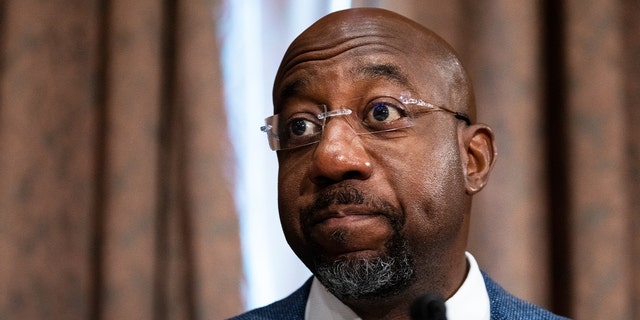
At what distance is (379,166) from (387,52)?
7.1 inches

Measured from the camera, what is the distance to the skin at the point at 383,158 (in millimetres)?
1135

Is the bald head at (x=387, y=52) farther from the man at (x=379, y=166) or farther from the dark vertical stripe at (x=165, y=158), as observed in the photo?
the dark vertical stripe at (x=165, y=158)

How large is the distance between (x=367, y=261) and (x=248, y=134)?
2.53 ft

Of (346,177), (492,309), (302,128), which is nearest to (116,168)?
(302,128)

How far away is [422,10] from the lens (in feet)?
6.04

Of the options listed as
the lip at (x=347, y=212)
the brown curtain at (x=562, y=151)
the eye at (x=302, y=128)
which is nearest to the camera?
the lip at (x=347, y=212)

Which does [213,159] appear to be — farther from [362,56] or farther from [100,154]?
[362,56]

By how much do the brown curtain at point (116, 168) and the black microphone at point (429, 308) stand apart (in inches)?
35.7

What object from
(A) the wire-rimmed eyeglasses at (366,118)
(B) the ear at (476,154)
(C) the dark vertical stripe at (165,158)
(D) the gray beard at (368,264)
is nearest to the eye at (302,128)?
(A) the wire-rimmed eyeglasses at (366,118)

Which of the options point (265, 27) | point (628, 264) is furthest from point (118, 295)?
point (628, 264)

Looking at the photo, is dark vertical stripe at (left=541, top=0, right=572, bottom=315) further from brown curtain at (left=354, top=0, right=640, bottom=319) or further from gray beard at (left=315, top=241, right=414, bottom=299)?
gray beard at (left=315, top=241, right=414, bottom=299)

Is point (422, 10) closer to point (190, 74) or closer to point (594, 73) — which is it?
point (594, 73)

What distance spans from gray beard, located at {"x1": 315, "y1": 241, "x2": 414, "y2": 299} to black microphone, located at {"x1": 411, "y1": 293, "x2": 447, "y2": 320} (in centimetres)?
28

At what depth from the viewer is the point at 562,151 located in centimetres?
176
